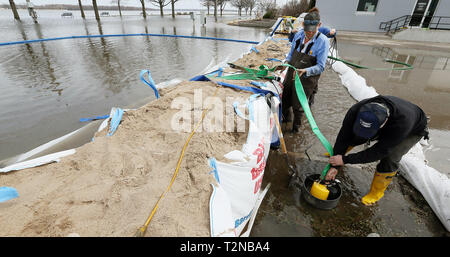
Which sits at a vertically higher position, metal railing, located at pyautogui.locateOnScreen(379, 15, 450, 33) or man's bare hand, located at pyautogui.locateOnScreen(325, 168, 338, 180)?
metal railing, located at pyautogui.locateOnScreen(379, 15, 450, 33)

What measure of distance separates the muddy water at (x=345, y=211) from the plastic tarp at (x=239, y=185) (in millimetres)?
225

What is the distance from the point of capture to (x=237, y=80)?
3523mm

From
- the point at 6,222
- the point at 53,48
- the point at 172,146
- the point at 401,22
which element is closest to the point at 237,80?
the point at 172,146

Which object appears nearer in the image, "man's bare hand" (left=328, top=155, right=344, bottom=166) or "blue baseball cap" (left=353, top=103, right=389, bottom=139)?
"blue baseball cap" (left=353, top=103, right=389, bottom=139)

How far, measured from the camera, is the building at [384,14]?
1424 centimetres

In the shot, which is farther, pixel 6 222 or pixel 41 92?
pixel 41 92

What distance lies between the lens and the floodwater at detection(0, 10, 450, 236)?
2.04 m

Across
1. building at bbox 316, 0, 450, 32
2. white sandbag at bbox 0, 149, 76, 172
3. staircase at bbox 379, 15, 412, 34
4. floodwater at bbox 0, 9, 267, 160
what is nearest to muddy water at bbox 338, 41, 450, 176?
white sandbag at bbox 0, 149, 76, 172

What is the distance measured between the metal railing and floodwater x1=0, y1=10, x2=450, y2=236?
738 centimetres

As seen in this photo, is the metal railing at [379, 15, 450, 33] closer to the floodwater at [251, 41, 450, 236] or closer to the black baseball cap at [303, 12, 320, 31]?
the floodwater at [251, 41, 450, 236]

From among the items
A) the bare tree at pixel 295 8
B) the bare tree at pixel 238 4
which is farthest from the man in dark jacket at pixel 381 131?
the bare tree at pixel 238 4

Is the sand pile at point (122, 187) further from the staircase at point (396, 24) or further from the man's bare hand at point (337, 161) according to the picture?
the staircase at point (396, 24)

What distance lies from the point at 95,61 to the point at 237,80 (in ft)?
20.5
